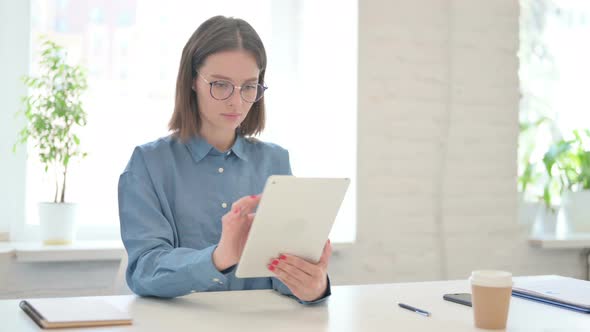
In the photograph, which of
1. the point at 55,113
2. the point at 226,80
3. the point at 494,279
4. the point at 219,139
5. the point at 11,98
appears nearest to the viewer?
the point at 494,279

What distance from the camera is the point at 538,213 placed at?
3459 mm

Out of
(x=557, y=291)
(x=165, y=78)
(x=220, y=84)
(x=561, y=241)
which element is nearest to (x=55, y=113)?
(x=165, y=78)

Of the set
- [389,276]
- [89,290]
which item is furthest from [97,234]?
[389,276]

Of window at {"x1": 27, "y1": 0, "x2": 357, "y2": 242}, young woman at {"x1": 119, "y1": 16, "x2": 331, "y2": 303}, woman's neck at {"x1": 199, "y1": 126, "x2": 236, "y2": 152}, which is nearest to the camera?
young woman at {"x1": 119, "y1": 16, "x2": 331, "y2": 303}

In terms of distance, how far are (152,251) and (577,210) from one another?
227 centimetres

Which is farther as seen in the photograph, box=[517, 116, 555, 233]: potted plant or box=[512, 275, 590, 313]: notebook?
box=[517, 116, 555, 233]: potted plant

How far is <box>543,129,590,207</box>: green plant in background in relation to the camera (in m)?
3.36

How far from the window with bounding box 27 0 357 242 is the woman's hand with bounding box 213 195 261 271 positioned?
1428 millimetres

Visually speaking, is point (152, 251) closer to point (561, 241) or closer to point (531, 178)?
point (561, 241)

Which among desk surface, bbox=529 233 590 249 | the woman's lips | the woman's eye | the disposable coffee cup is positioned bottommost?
desk surface, bbox=529 233 590 249

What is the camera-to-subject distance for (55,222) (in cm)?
260

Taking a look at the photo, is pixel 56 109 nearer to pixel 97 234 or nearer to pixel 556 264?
pixel 97 234

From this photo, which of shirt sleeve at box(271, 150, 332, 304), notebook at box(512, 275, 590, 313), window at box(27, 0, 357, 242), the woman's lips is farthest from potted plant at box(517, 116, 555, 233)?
the woman's lips

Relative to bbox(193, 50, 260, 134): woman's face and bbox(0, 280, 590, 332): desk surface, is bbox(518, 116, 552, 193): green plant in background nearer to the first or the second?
bbox(0, 280, 590, 332): desk surface
